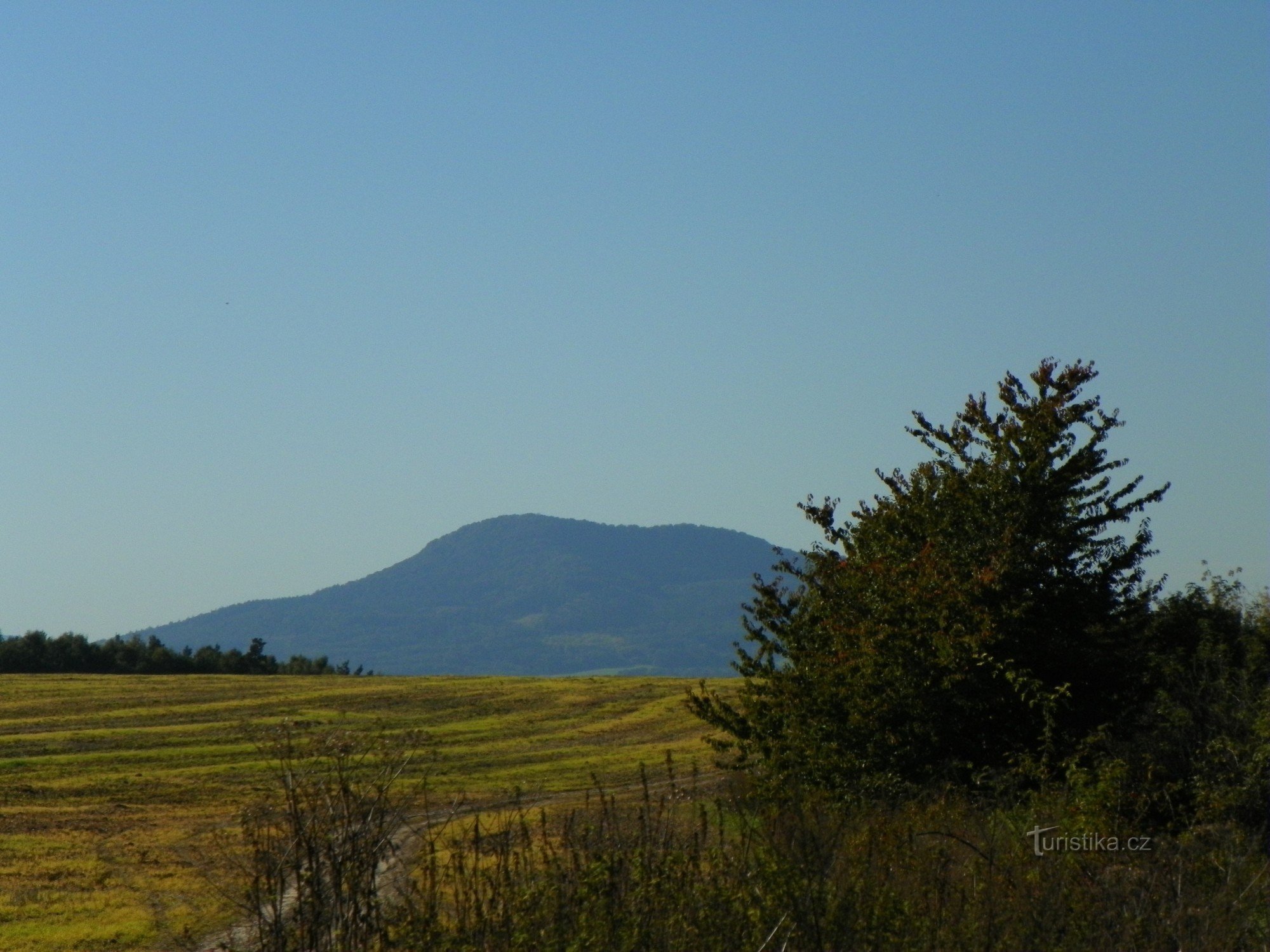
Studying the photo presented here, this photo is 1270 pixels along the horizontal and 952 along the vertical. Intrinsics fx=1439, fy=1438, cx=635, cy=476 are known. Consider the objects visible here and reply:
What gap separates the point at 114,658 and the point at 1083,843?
81.5m

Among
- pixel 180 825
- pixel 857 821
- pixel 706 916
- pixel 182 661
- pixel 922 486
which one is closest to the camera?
pixel 706 916

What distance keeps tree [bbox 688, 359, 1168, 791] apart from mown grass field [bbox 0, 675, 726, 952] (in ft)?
27.6

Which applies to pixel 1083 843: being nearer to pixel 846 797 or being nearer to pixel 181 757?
pixel 846 797

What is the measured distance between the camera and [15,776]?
119 ft

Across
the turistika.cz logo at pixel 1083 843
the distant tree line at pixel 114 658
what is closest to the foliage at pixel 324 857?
the turistika.cz logo at pixel 1083 843

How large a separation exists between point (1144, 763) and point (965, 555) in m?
5.72

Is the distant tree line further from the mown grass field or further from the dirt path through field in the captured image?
the dirt path through field

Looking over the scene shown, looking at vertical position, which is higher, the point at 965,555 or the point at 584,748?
the point at 965,555

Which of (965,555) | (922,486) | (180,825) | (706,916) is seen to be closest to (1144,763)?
(965,555)

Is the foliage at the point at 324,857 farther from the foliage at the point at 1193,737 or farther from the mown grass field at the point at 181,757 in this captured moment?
the foliage at the point at 1193,737

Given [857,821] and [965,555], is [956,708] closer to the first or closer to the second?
[965,555]

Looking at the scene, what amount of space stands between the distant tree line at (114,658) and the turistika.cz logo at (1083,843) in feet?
251

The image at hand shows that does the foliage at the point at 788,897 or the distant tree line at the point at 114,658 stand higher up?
the distant tree line at the point at 114,658

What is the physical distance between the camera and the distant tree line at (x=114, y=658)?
8212 cm
